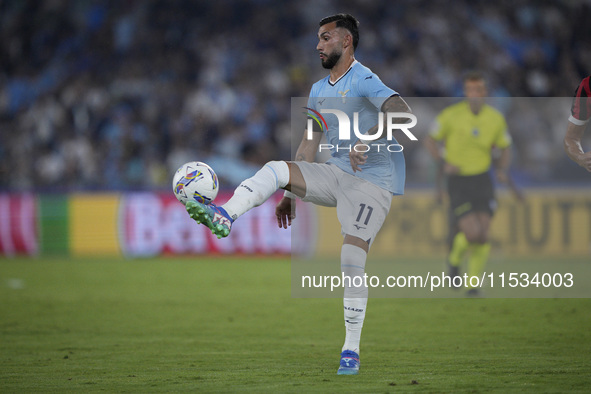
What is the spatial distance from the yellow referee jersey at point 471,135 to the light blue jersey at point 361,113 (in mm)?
4715

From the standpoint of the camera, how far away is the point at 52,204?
53.8 ft

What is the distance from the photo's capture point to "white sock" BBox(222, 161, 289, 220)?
4984 millimetres

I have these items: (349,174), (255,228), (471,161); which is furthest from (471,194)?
(255,228)

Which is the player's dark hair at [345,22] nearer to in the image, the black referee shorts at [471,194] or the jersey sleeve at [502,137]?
the black referee shorts at [471,194]

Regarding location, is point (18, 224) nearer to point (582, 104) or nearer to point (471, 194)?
point (471, 194)

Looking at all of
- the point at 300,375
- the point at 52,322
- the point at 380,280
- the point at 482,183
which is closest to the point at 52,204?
the point at 380,280

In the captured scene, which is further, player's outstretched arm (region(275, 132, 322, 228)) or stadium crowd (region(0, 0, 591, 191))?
stadium crowd (region(0, 0, 591, 191))

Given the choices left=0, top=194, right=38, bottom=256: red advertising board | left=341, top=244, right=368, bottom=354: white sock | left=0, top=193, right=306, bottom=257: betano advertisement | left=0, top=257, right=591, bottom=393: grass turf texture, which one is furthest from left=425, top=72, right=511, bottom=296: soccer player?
left=0, top=194, right=38, bottom=256: red advertising board

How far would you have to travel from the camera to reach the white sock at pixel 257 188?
498 centimetres

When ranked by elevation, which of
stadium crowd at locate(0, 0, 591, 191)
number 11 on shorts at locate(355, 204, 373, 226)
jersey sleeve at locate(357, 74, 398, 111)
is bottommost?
number 11 on shorts at locate(355, 204, 373, 226)

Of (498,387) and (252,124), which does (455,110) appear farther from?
(252,124)

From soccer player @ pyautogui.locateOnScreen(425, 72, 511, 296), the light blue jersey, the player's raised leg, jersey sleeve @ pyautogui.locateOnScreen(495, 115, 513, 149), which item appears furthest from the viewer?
jersey sleeve @ pyautogui.locateOnScreen(495, 115, 513, 149)

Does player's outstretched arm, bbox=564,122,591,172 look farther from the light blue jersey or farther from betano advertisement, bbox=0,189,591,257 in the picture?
betano advertisement, bbox=0,189,591,257

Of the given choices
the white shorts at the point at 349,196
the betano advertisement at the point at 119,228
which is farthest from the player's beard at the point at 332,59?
the betano advertisement at the point at 119,228
